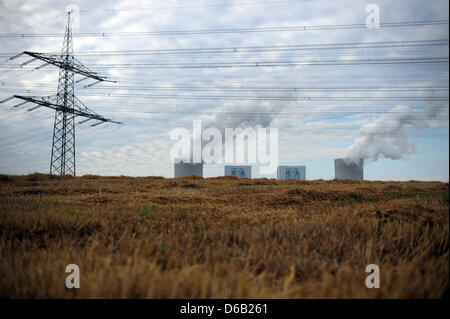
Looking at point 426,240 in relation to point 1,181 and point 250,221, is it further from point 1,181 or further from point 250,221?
point 1,181

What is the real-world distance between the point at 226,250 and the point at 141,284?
160 cm

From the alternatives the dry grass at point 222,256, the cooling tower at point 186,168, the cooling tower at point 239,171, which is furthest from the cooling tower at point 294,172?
the dry grass at point 222,256

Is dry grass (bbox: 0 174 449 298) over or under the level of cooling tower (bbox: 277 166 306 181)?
under

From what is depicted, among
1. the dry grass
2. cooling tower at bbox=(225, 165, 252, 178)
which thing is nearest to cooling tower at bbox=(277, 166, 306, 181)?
cooling tower at bbox=(225, 165, 252, 178)

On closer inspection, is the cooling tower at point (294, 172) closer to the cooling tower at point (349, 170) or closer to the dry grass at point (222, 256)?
the cooling tower at point (349, 170)

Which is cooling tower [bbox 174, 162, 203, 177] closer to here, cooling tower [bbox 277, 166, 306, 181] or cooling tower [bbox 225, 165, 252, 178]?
cooling tower [bbox 225, 165, 252, 178]

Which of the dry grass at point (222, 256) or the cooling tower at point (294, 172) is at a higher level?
the cooling tower at point (294, 172)

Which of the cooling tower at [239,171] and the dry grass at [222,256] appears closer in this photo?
the dry grass at [222,256]

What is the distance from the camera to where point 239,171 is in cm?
5494

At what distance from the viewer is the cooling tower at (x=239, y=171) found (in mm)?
54881

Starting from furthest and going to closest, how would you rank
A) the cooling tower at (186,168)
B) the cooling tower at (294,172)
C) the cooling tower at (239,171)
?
the cooling tower at (294,172), the cooling tower at (239,171), the cooling tower at (186,168)

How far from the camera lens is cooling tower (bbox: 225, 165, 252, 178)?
54.9 metres

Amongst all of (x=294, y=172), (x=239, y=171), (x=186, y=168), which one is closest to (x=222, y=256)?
(x=186, y=168)
